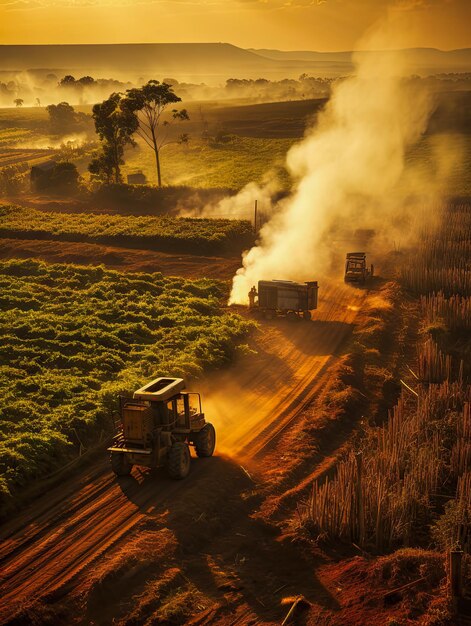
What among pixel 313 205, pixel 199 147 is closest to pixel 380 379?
pixel 313 205

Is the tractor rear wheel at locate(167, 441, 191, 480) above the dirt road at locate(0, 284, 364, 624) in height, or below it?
above

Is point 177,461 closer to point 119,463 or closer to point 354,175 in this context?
point 119,463

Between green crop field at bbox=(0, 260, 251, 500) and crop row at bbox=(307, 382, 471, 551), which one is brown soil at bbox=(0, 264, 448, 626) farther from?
green crop field at bbox=(0, 260, 251, 500)

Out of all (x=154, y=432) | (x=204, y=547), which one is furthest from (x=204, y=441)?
(x=204, y=547)

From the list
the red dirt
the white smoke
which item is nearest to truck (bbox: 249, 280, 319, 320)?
the white smoke

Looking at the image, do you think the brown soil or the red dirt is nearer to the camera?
the brown soil

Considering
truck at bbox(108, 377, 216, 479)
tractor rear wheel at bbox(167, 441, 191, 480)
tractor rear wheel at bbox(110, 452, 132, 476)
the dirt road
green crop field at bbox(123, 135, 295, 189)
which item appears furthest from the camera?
green crop field at bbox(123, 135, 295, 189)

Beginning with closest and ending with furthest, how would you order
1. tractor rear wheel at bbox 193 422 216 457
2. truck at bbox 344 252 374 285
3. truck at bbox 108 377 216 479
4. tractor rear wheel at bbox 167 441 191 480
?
truck at bbox 108 377 216 479, tractor rear wheel at bbox 167 441 191 480, tractor rear wheel at bbox 193 422 216 457, truck at bbox 344 252 374 285
